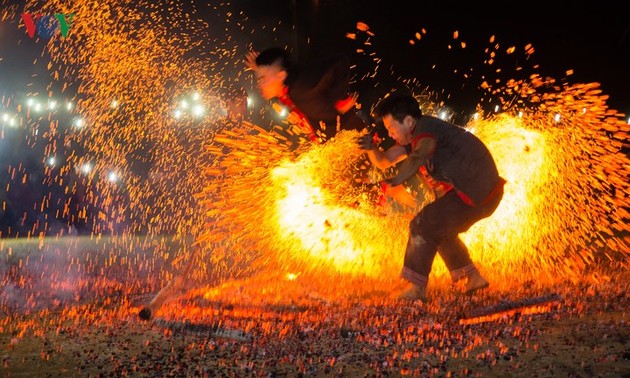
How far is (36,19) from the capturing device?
45.3 feet

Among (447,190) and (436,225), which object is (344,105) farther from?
(436,225)

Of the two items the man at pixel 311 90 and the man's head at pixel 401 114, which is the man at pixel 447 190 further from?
the man at pixel 311 90

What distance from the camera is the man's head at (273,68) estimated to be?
6.50 m

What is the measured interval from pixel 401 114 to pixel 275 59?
68.8 inches

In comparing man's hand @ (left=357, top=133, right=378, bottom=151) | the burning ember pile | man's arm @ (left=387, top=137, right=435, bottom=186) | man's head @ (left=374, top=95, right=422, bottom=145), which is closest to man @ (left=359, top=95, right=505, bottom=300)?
man's arm @ (left=387, top=137, right=435, bottom=186)

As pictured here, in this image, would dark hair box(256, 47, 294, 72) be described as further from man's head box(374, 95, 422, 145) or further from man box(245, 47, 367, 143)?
man's head box(374, 95, 422, 145)

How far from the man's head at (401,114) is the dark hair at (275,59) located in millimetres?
1438

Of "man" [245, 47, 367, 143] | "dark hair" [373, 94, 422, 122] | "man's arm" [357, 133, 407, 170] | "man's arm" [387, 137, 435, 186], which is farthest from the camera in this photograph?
"man" [245, 47, 367, 143]

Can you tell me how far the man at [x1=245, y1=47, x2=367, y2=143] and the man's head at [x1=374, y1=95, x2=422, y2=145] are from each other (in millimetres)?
1026

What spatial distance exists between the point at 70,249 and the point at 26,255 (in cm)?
77

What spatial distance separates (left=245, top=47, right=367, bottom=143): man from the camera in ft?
21.3

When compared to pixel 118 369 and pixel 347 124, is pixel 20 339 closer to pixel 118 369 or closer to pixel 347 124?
pixel 118 369

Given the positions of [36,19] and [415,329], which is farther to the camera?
[36,19]

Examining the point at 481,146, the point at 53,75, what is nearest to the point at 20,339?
the point at 481,146
